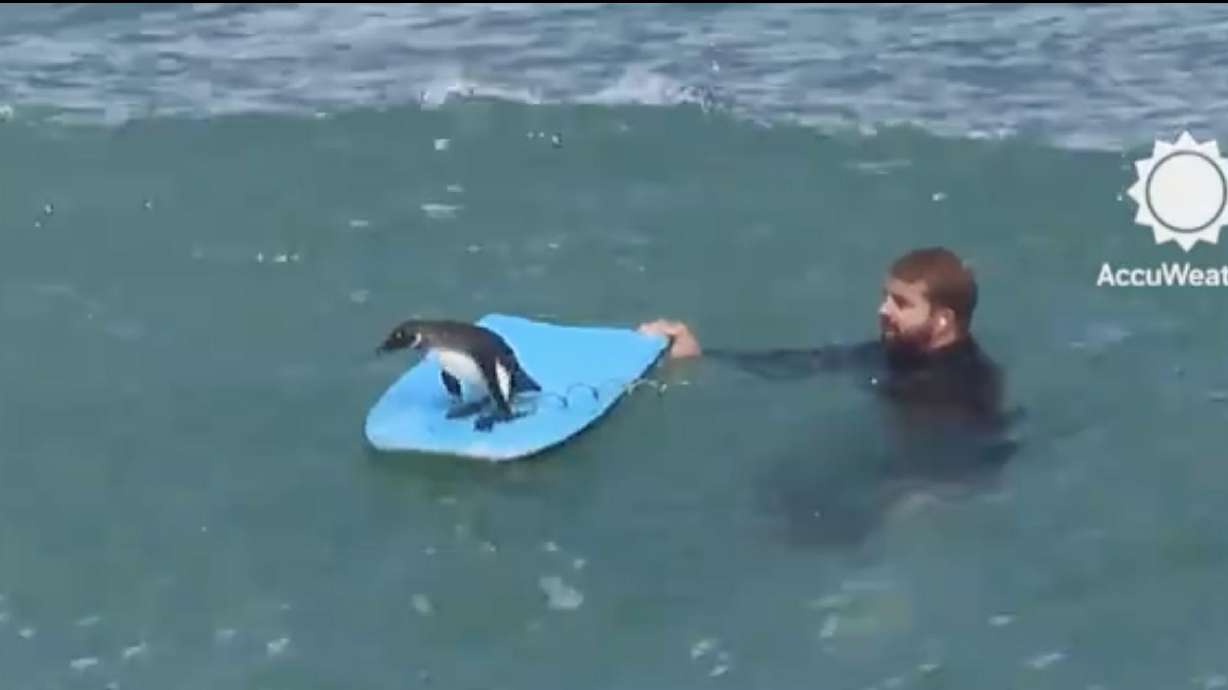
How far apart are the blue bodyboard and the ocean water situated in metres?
0.08

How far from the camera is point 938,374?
806 centimetres

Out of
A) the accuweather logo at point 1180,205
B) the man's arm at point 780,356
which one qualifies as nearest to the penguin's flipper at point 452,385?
the man's arm at point 780,356

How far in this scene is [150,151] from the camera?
1057 cm

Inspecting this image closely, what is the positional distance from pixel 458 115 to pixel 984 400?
3.51 m

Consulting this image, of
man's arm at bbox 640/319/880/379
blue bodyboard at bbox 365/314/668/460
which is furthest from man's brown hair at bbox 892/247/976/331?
blue bodyboard at bbox 365/314/668/460

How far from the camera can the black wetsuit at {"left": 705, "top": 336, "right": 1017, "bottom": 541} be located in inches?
301

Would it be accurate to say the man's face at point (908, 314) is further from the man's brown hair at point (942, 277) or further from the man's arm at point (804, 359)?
the man's arm at point (804, 359)

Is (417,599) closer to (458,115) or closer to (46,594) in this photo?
(46,594)

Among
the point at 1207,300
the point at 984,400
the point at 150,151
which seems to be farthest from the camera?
the point at 150,151

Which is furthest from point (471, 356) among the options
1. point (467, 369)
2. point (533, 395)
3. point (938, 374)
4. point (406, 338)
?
point (938, 374)

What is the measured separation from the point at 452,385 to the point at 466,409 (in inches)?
4.2

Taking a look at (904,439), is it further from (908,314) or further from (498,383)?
(498,383)

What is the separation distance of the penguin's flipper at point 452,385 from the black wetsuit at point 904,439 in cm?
106

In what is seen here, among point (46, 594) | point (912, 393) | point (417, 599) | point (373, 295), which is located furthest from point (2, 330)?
point (912, 393)
